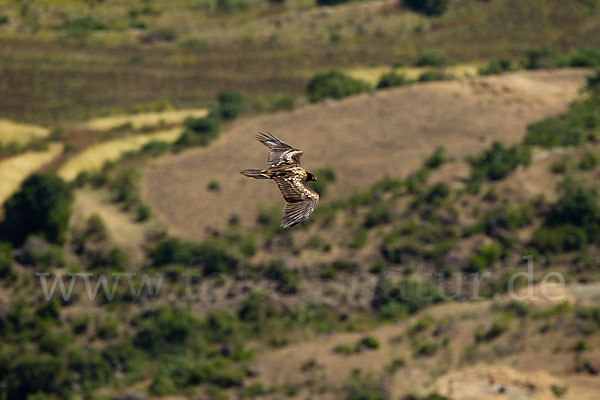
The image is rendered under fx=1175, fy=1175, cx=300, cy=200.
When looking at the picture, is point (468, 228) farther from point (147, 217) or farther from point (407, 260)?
point (147, 217)

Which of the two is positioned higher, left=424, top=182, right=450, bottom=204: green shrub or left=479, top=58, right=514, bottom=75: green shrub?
left=479, top=58, right=514, bottom=75: green shrub

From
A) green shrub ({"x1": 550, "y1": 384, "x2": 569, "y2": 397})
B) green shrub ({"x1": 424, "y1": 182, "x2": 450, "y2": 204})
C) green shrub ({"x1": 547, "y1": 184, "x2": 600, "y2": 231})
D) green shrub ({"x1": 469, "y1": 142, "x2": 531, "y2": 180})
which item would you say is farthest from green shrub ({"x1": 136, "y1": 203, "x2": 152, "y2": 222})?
green shrub ({"x1": 550, "y1": 384, "x2": 569, "y2": 397})

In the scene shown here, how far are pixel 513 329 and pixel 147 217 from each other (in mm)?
23099

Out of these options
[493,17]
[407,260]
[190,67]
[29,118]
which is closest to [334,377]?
[407,260]

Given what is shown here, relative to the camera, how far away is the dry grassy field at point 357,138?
65.0 meters

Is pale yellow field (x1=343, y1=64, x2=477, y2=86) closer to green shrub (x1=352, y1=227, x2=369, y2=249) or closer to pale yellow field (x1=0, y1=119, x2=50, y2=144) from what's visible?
pale yellow field (x1=0, y1=119, x2=50, y2=144)

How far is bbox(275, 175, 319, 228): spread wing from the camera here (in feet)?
76.5

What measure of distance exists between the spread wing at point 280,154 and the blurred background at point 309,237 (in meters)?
20.2

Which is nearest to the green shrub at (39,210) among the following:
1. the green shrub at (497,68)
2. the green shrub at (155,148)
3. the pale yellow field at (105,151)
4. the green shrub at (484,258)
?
the pale yellow field at (105,151)

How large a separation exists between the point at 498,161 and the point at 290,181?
40.6m

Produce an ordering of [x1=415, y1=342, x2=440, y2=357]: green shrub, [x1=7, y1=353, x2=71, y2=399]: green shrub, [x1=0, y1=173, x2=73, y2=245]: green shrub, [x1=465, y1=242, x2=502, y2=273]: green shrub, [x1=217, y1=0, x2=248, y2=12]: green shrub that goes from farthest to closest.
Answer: [x1=217, y1=0, x2=248, y2=12]: green shrub
[x1=0, y1=173, x2=73, y2=245]: green shrub
[x1=465, y1=242, x2=502, y2=273]: green shrub
[x1=7, y1=353, x2=71, y2=399]: green shrub
[x1=415, y1=342, x2=440, y2=357]: green shrub

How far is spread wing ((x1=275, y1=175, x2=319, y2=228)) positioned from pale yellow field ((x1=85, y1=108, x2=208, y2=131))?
55966 mm

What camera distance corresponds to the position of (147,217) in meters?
63.7

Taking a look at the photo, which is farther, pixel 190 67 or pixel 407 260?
pixel 190 67
